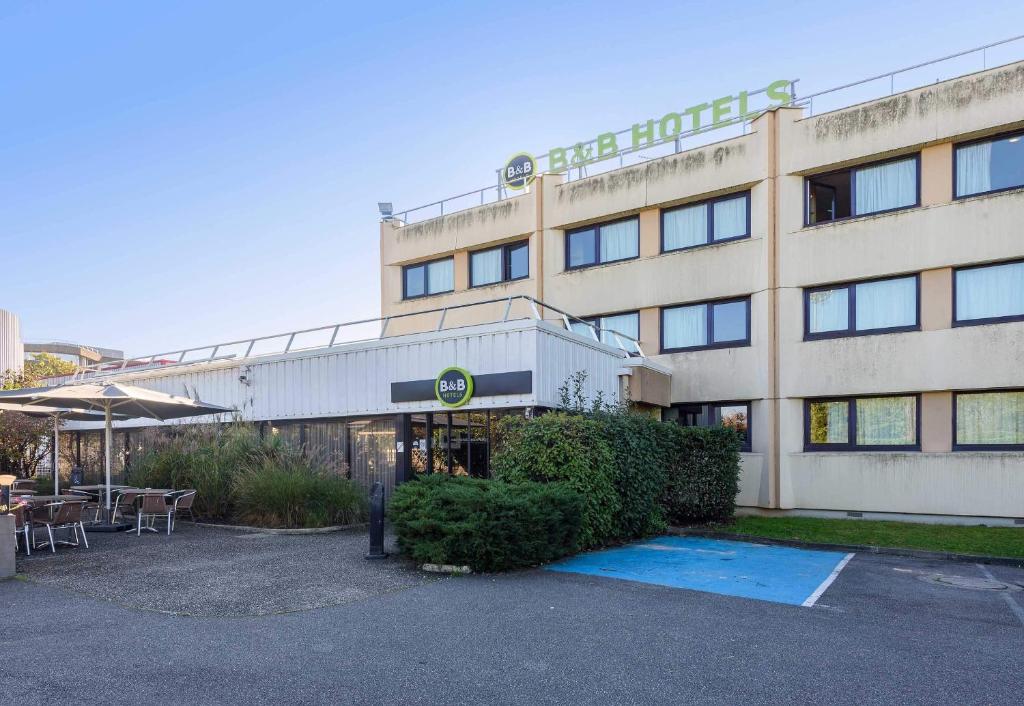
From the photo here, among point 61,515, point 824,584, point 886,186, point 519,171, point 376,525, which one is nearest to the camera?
point 824,584

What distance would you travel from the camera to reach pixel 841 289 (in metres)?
17.9

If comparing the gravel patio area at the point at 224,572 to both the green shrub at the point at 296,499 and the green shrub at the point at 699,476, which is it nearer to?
the green shrub at the point at 296,499

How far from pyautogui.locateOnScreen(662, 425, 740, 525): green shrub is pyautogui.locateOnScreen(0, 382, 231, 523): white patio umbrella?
29.7ft

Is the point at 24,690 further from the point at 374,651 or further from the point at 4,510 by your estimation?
the point at 4,510

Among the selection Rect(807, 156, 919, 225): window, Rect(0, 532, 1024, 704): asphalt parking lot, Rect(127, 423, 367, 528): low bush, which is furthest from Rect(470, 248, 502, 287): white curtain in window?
Rect(0, 532, 1024, 704): asphalt parking lot

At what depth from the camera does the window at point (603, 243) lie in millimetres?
21344

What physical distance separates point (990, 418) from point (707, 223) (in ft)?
25.7

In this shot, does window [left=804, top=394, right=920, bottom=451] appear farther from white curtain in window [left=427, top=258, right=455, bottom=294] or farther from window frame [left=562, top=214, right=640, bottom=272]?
white curtain in window [left=427, top=258, right=455, bottom=294]

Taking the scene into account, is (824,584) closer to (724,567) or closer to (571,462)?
(724,567)

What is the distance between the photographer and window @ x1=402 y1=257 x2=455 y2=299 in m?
25.5

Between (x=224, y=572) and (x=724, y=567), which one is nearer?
(x=224, y=572)

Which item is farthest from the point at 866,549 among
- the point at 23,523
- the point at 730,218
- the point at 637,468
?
the point at 23,523

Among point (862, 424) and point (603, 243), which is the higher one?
point (603, 243)

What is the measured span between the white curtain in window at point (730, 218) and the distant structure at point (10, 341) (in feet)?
128
